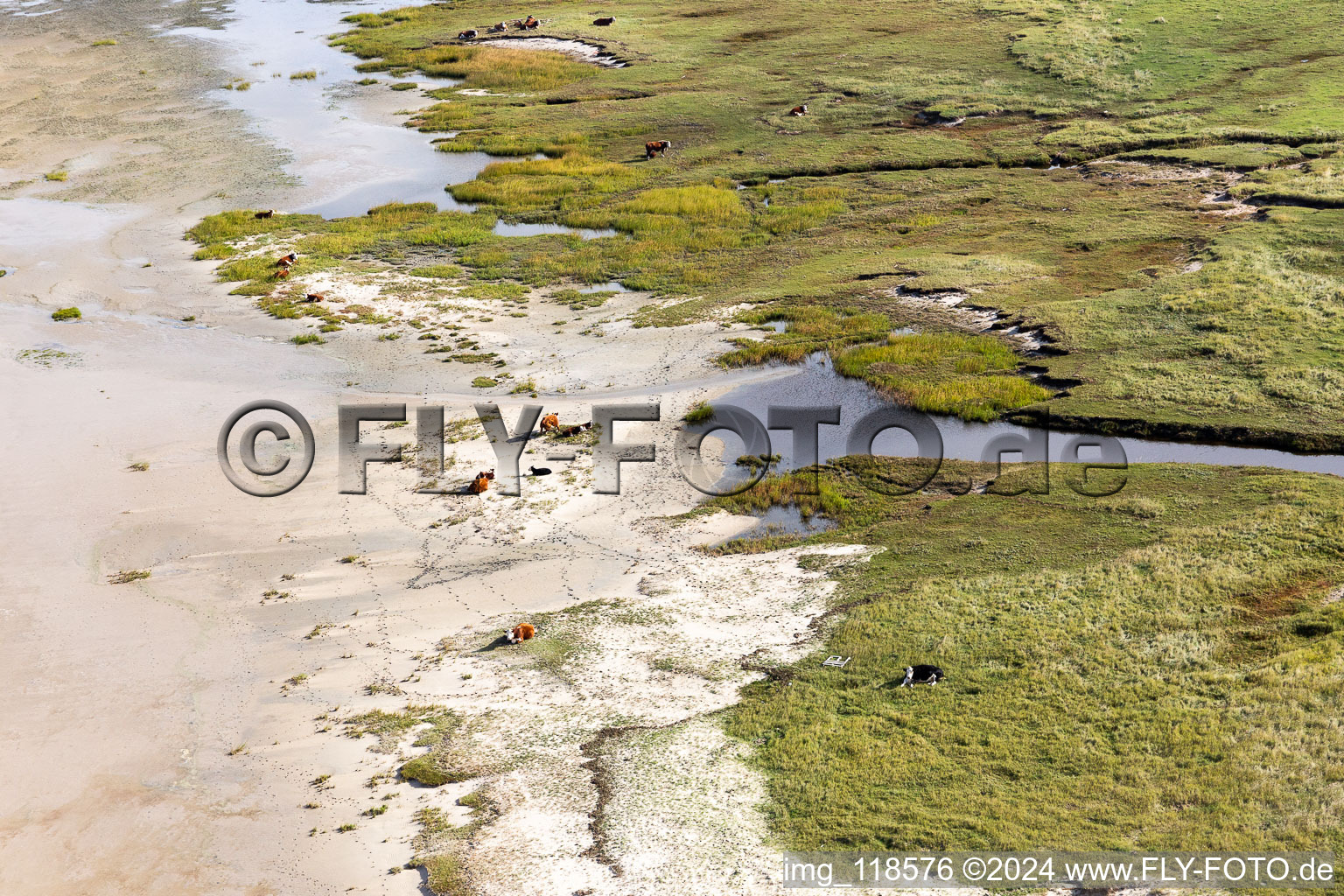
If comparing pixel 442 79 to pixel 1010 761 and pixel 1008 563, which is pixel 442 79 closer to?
pixel 1008 563

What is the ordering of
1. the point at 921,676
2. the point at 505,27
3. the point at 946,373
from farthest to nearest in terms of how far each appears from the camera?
the point at 505,27
the point at 946,373
the point at 921,676

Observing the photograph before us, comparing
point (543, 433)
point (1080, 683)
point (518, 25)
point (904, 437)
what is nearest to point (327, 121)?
point (518, 25)

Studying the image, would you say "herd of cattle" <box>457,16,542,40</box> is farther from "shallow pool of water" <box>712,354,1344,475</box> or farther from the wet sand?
"shallow pool of water" <box>712,354,1344,475</box>

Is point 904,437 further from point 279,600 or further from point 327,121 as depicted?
point 327,121

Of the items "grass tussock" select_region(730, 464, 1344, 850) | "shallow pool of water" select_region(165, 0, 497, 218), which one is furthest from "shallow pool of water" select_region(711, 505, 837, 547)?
"shallow pool of water" select_region(165, 0, 497, 218)

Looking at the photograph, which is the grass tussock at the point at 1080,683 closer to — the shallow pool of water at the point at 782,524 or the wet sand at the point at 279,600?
the shallow pool of water at the point at 782,524

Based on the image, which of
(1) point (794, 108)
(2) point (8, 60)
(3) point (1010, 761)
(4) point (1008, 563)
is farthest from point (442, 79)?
(3) point (1010, 761)
